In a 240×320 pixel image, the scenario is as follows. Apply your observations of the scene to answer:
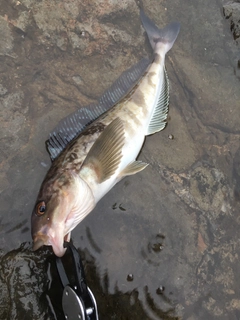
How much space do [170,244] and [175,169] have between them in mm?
828

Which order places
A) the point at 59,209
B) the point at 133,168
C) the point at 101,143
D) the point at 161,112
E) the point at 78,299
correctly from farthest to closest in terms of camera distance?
the point at 161,112, the point at 133,168, the point at 101,143, the point at 59,209, the point at 78,299

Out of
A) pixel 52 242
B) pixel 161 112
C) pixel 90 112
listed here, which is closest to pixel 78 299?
pixel 52 242

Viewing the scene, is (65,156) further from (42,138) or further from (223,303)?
(223,303)

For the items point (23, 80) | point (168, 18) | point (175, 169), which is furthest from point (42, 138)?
point (168, 18)

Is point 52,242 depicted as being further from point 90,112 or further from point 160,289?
point 90,112

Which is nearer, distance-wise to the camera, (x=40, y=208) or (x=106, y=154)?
(x=40, y=208)

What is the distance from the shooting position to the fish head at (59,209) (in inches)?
107

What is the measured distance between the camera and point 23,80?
3742 mm

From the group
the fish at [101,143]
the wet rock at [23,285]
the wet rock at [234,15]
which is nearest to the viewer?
the fish at [101,143]

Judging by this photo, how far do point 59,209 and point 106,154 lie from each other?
0.69 metres

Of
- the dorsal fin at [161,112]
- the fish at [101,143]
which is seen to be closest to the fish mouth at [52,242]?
the fish at [101,143]

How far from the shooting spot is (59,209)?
2.81 meters

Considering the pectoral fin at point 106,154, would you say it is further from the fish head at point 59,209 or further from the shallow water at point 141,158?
the shallow water at point 141,158

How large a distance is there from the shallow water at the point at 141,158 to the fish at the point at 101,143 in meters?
0.17
